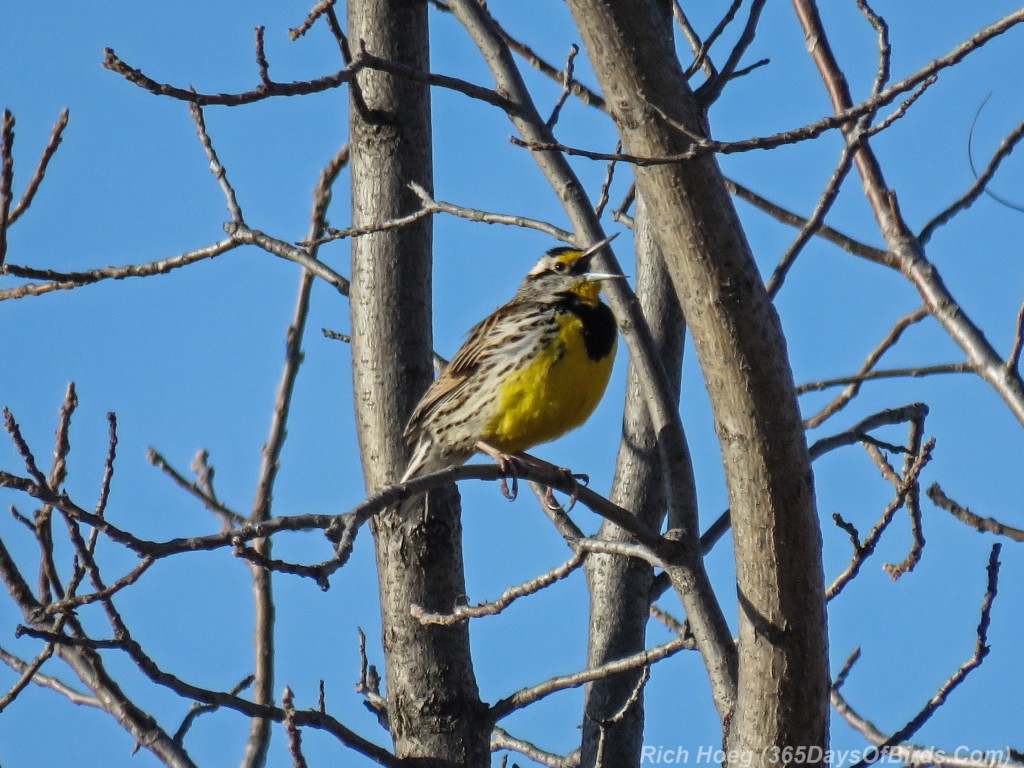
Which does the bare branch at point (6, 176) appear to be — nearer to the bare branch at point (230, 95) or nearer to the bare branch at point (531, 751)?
the bare branch at point (230, 95)

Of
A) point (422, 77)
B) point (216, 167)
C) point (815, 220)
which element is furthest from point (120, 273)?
point (815, 220)

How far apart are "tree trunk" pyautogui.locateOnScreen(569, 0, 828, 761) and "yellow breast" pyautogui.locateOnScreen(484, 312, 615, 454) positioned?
194 centimetres

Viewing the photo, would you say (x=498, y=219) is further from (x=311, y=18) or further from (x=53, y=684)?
(x=53, y=684)

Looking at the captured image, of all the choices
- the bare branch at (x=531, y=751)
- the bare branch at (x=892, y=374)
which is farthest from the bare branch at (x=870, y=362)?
the bare branch at (x=531, y=751)

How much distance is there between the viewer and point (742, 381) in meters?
3.20

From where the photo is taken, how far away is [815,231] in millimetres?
3830

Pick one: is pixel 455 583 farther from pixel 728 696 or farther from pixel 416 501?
pixel 728 696

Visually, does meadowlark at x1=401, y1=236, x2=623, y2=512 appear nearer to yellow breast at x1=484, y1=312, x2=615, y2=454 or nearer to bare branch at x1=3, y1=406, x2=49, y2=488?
yellow breast at x1=484, y1=312, x2=615, y2=454

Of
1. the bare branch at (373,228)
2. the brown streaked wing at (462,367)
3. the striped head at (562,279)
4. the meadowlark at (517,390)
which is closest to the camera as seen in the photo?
the bare branch at (373,228)

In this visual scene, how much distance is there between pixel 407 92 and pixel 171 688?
8.17 feet

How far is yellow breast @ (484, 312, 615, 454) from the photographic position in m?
5.28

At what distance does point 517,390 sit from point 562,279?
3.47 feet

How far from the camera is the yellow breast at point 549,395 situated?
528cm

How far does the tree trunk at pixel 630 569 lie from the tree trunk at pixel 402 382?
69 cm
